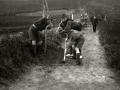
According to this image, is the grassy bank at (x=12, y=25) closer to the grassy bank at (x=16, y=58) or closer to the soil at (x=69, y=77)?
the grassy bank at (x=16, y=58)

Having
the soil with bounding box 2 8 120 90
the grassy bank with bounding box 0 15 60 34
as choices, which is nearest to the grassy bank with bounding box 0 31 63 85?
the soil with bounding box 2 8 120 90

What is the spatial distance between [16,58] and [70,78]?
83.7 inches

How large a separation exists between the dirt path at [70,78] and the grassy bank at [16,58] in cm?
35

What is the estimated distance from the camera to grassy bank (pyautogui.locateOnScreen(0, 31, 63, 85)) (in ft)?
22.6

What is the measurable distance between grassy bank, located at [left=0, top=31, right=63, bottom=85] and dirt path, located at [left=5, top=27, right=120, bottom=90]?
1.15ft

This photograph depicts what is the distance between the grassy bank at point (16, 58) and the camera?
6.90 m

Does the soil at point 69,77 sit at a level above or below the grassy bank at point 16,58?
below

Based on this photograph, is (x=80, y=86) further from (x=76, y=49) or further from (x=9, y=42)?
(x=9, y=42)

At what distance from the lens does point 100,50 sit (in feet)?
38.9

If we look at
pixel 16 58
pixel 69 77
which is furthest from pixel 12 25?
pixel 69 77

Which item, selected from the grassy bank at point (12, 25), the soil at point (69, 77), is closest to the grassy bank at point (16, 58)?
the soil at point (69, 77)

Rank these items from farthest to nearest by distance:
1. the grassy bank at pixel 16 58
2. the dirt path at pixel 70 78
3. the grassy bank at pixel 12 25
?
the grassy bank at pixel 12 25 < the grassy bank at pixel 16 58 < the dirt path at pixel 70 78

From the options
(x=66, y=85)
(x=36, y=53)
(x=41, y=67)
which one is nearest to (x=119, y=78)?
(x=66, y=85)

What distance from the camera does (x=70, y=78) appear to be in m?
7.32
